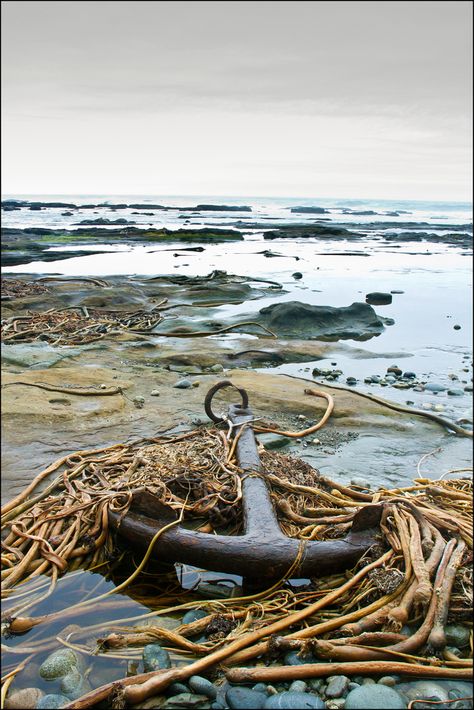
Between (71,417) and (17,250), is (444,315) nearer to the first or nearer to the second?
(71,417)

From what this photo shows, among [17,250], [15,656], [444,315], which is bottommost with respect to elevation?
[15,656]

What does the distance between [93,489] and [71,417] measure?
199cm

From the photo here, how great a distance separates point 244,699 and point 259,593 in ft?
2.39

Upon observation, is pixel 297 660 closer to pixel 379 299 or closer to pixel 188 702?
pixel 188 702

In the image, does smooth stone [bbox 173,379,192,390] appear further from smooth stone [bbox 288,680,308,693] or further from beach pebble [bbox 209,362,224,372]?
smooth stone [bbox 288,680,308,693]

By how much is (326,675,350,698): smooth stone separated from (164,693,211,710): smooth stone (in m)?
0.50

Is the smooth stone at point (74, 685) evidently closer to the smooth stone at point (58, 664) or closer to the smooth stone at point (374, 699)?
the smooth stone at point (58, 664)

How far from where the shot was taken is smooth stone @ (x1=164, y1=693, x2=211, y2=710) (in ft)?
7.78

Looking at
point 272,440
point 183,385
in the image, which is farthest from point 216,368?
point 272,440

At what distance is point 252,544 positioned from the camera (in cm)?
295

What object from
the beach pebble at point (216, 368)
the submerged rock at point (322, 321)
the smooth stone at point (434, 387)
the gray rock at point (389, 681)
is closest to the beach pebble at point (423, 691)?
the gray rock at point (389, 681)

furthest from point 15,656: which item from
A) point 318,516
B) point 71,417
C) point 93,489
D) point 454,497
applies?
point 71,417

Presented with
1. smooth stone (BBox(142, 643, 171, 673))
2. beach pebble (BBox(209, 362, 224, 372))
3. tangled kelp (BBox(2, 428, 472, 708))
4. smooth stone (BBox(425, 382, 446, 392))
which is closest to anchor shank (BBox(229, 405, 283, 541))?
tangled kelp (BBox(2, 428, 472, 708))

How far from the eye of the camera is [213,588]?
10.9ft
